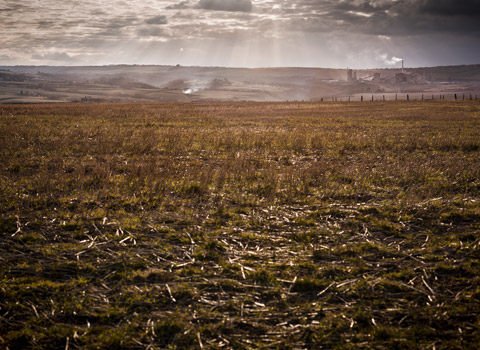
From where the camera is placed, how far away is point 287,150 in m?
20.0

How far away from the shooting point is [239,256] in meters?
7.43

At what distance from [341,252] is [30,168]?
12.4 metres

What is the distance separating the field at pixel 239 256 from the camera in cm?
518

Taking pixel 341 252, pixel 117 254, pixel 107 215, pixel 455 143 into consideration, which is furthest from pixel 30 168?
pixel 455 143

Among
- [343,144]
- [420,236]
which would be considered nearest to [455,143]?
[343,144]

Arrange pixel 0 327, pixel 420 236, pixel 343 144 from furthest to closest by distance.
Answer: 1. pixel 343 144
2. pixel 420 236
3. pixel 0 327

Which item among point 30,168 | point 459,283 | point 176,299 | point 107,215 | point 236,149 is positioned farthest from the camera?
point 236,149

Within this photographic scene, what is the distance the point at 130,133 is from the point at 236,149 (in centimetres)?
854

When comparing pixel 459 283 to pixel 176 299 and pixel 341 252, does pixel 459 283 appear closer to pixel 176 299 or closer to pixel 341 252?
pixel 341 252

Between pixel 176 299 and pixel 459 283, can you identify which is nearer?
pixel 176 299

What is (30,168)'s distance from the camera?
14648mm

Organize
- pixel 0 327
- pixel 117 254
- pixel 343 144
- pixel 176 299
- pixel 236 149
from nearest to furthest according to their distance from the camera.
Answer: pixel 0 327, pixel 176 299, pixel 117 254, pixel 236 149, pixel 343 144

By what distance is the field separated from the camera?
518 centimetres

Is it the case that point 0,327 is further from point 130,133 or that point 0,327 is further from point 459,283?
point 130,133
